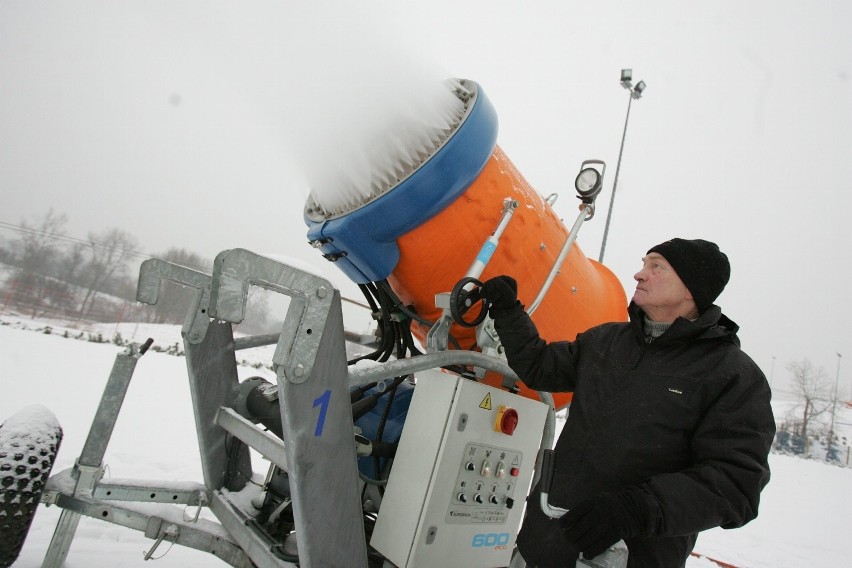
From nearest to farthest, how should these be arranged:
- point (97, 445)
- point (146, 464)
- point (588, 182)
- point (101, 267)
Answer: point (97, 445) < point (588, 182) < point (146, 464) < point (101, 267)

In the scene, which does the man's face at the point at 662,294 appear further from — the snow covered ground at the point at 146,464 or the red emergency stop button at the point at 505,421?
the snow covered ground at the point at 146,464

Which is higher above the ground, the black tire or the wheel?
the wheel

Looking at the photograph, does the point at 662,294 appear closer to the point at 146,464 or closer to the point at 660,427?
the point at 660,427

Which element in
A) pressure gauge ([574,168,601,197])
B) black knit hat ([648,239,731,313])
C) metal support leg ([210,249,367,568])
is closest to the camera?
metal support leg ([210,249,367,568])

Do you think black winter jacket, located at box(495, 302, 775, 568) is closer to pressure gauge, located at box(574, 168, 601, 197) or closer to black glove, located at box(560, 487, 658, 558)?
black glove, located at box(560, 487, 658, 558)

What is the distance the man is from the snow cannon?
42 centimetres

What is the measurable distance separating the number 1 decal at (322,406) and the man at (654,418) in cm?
84

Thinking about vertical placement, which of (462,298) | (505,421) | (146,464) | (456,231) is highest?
(456,231)

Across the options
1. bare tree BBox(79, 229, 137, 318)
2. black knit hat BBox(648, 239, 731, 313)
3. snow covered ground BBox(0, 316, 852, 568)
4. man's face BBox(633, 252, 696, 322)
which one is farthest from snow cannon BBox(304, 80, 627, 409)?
bare tree BBox(79, 229, 137, 318)

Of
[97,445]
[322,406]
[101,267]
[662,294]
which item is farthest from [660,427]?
[101,267]

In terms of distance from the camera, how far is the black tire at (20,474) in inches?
71.1

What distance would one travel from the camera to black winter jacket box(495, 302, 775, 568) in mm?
1546

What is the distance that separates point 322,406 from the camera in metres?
1.60

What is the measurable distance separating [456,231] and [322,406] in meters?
1.19
